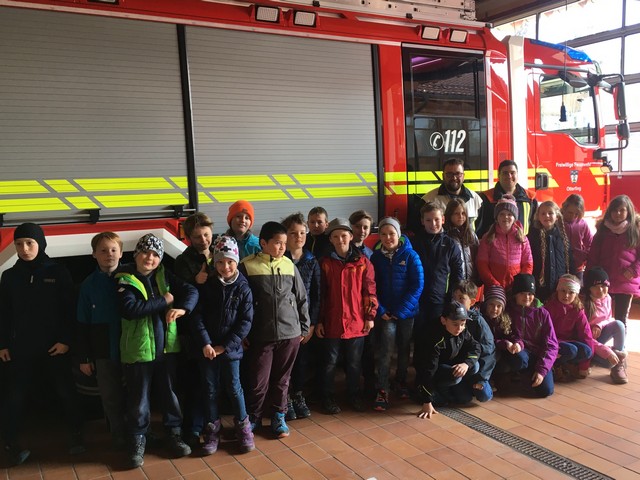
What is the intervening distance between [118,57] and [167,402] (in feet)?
7.75

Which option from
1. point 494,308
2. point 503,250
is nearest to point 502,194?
point 503,250

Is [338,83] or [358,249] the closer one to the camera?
[358,249]

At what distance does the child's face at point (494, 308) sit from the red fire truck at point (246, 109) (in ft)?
3.74

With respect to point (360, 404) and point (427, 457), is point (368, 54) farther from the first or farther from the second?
point (427, 457)

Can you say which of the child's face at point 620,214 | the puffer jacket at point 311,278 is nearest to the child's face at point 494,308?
the puffer jacket at point 311,278

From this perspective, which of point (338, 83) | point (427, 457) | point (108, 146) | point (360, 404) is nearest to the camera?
point (427, 457)

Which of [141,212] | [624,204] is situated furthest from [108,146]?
[624,204]

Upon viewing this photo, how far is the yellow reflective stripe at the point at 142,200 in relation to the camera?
3961 mm

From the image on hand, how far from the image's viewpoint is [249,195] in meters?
4.45

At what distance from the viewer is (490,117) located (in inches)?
222

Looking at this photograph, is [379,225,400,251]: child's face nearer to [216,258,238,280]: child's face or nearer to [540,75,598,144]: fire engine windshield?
[216,258,238,280]: child's face

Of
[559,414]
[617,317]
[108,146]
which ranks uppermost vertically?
[108,146]

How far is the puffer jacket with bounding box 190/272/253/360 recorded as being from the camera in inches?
144

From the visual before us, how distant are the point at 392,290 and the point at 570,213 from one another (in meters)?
2.26
